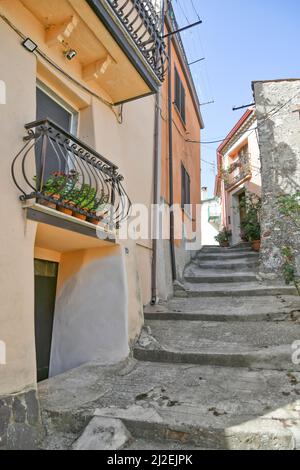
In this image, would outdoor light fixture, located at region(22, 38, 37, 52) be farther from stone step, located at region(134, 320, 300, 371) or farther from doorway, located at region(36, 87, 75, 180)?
stone step, located at region(134, 320, 300, 371)

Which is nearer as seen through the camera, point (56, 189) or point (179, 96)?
point (56, 189)

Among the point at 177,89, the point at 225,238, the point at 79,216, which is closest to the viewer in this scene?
the point at 79,216

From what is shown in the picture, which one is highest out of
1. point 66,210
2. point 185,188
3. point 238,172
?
point 238,172

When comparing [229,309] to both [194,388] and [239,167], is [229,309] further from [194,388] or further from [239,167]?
[239,167]

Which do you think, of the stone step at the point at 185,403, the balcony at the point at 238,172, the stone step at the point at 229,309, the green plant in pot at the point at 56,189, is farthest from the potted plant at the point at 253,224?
the green plant in pot at the point at 56,189

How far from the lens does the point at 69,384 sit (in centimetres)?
382

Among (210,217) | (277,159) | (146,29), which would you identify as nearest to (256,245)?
(277,159)

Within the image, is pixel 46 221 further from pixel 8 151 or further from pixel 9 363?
pixel 9 363

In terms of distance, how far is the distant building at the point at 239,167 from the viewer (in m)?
13.2

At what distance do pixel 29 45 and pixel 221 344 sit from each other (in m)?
4.85

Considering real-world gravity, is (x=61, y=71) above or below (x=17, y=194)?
above

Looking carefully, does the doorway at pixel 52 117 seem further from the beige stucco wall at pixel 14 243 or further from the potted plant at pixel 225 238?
the potted plant at pixel 225 238

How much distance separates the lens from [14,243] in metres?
3.20
